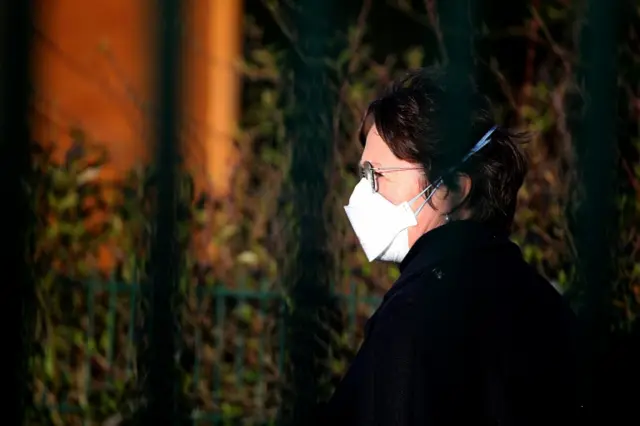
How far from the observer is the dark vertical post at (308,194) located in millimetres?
1435

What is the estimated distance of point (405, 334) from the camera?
7.10 feet

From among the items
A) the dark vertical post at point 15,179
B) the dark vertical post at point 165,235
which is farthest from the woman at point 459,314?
the dark vertical post at point 15,179

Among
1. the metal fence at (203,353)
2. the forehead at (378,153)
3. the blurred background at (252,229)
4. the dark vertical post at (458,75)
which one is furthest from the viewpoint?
the metal fence at (203,353)

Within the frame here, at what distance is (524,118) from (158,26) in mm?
3778

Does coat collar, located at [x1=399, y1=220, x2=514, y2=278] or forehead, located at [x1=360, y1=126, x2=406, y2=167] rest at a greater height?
forehead, located at [x1=360, y1=126, x2=406, y2=167]

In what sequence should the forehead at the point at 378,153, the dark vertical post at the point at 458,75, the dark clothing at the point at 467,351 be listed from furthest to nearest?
1. the forehead at the point at 378,153
2. the dark clothing at the point at 467,351
3. the dark vertical post at the point at 458,75

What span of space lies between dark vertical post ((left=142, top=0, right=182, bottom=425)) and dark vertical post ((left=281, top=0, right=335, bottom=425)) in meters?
0.18

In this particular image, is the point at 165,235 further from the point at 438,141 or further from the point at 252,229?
the point at 252,229

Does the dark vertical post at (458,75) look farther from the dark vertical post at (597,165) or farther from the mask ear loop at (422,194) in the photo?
the mask ear loop at (422,194)

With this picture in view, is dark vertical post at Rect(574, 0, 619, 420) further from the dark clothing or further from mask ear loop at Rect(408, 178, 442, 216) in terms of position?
mask ear loop at Rect(408, 178, 442, 216)

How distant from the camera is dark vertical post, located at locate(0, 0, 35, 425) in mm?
1387

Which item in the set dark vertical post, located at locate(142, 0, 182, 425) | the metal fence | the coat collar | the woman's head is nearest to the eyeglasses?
the woman's head

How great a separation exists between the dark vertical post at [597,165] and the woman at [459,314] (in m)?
0.43

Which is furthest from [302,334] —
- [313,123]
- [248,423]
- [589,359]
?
[248,423]
